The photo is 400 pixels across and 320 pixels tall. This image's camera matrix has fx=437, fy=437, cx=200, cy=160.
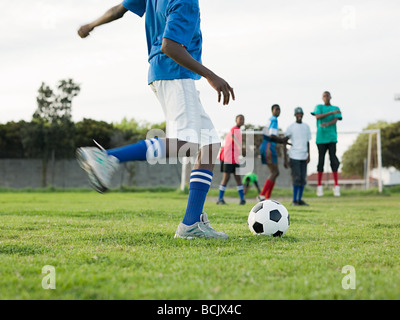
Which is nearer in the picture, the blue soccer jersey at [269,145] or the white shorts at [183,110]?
the white shorts at [183,110]

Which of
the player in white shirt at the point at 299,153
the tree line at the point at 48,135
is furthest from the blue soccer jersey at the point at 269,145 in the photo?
the tree line at the point at 48,135

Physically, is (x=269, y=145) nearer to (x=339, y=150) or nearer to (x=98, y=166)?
(x=98, y=166)

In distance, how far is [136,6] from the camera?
13.3 ft

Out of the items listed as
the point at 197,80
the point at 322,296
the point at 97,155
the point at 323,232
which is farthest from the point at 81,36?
the point at 322,296

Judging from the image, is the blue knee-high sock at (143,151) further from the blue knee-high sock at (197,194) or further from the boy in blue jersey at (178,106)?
the blue knee-high sock at (197,194)

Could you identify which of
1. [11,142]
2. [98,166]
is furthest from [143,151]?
[11,142]

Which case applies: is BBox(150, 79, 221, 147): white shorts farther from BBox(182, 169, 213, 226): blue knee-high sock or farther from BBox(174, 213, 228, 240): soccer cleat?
BBox(174, 213, 228, 240): soccer cleat

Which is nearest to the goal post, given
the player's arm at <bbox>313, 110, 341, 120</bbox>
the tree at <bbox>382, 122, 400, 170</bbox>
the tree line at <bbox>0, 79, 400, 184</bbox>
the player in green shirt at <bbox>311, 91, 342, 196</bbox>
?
the tree line at <bbox>0, 79, 400, 184</bbox>

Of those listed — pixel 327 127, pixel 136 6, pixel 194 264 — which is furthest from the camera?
pixel 327 127

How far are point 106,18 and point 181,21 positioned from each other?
45.1 inches

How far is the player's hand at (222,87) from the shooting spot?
3311 mm

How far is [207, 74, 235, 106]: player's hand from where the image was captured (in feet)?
10.9
